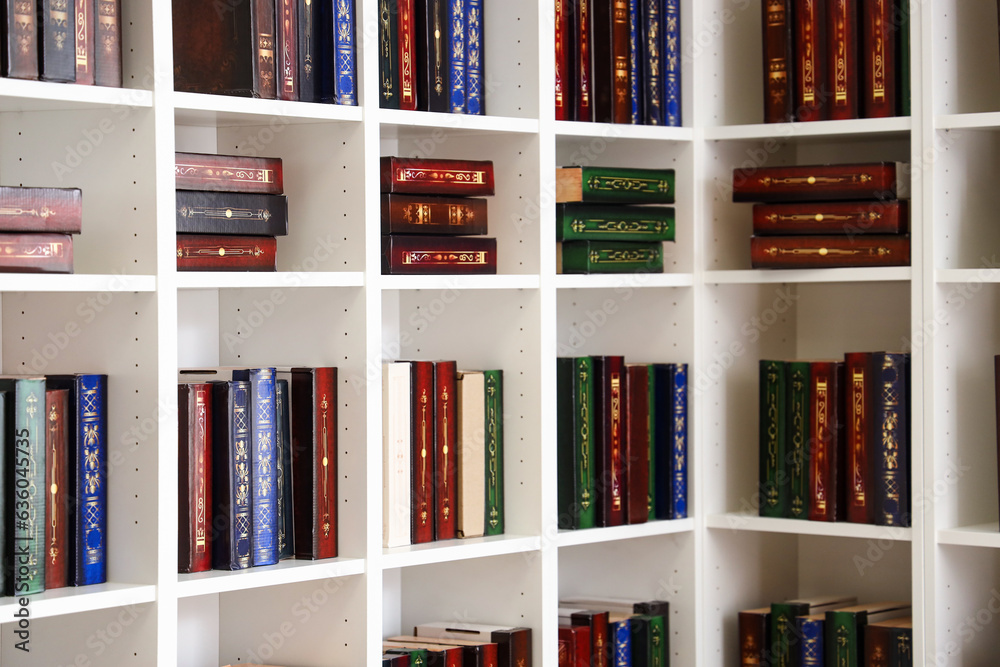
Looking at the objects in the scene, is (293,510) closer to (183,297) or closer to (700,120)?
(183,297)

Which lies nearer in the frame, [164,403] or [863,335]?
[164,403]

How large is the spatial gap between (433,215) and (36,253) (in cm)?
67

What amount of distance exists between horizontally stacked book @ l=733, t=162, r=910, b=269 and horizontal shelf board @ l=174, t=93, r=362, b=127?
2.67ft

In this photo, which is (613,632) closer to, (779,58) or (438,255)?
(438,255)

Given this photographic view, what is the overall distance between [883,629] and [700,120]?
101 cm

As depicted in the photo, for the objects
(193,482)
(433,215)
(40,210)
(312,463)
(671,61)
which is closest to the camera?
(40,210)

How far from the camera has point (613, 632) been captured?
2408 mm

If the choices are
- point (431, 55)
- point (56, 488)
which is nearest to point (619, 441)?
point (431, 55)

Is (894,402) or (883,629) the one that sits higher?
(894,402)

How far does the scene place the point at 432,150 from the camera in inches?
93.7

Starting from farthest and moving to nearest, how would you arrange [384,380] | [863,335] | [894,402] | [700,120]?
[863,335] < [700,120] < [894,402] < [384,380]

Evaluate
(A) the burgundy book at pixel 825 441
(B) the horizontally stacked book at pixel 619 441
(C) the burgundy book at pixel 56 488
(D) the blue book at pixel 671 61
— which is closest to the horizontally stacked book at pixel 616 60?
(D) the blue book at pixel 671 61

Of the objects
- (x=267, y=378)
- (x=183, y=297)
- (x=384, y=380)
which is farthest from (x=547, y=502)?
(x=183, y=297)

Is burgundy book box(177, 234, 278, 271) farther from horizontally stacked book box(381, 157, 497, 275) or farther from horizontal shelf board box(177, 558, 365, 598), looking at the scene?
horizontal shelf board box(177, 558, 365, 598)
